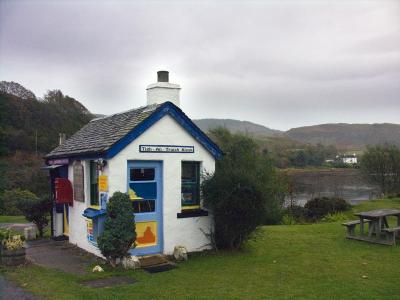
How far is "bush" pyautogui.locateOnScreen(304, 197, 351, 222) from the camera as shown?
2420 cm

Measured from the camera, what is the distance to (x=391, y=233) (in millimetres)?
13438

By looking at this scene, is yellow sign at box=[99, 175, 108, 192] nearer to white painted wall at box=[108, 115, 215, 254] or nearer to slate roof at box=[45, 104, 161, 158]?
white painted wall at box=[108, 115, 215, 254]

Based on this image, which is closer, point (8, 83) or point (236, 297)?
point (236, 297)

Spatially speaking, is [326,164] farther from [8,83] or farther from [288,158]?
[8,83]

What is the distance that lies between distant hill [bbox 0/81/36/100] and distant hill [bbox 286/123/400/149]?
97.0m

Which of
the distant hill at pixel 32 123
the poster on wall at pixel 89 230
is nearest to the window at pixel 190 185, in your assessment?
the poster on wall at pixel 89 230

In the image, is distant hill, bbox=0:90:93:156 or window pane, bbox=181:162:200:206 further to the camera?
distant hill, bbox=0:90:93:156

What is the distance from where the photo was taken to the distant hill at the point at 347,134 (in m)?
132

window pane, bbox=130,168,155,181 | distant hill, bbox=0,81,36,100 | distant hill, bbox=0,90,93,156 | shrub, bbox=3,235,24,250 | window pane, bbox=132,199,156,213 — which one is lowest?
shrub, bbox=3,235,24,250

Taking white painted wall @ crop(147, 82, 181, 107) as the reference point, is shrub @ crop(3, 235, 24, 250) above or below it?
below

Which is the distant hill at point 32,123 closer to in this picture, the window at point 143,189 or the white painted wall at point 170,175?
the white painted wall at point 170,175

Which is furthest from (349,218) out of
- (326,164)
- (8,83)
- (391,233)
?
(326,164)

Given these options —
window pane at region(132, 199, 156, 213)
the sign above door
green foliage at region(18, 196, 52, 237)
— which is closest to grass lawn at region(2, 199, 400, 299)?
window pane at region(132, 199, 156, 213)

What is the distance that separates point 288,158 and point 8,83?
45.2 meters
